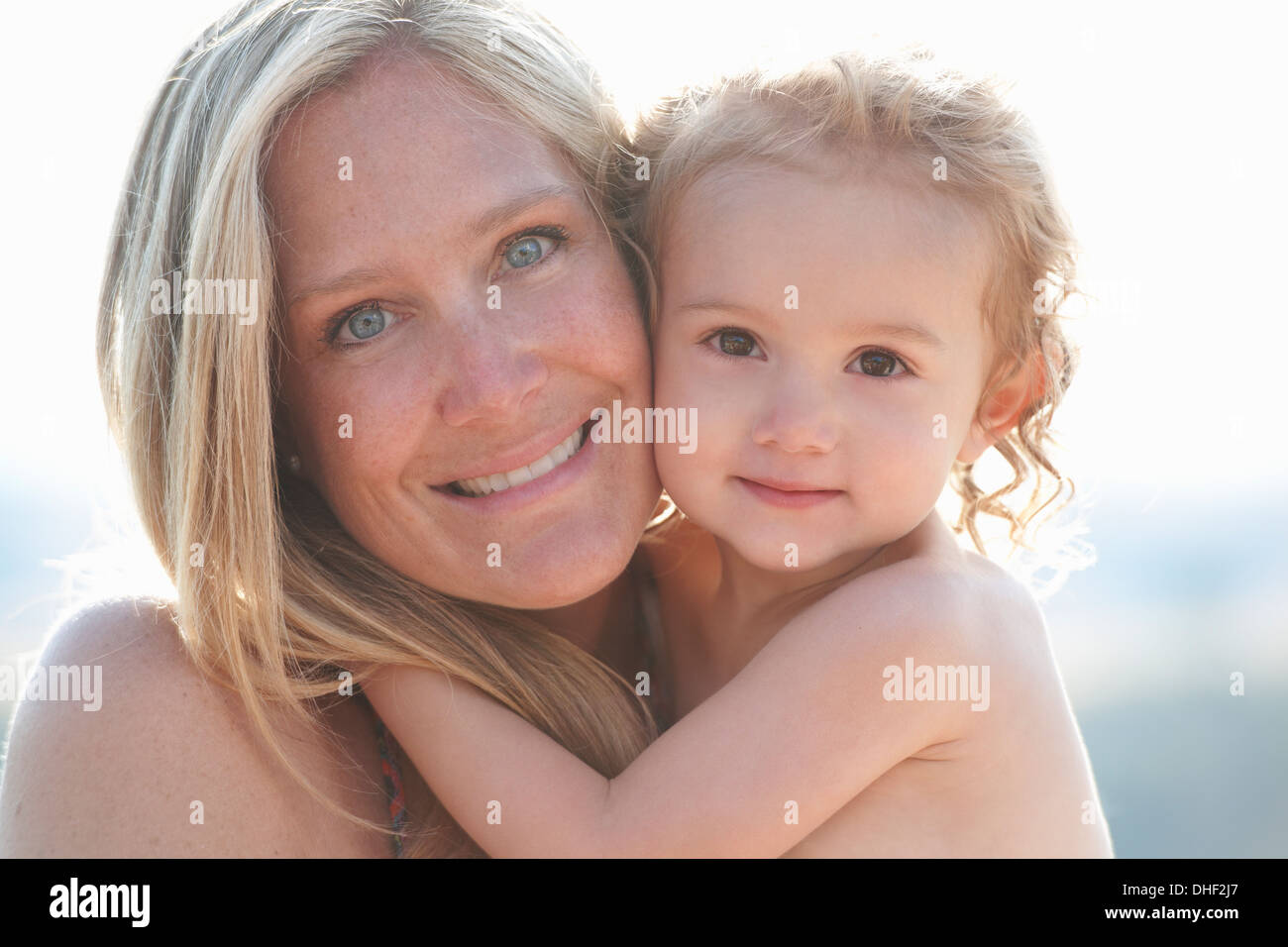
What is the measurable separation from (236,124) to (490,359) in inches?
24.5

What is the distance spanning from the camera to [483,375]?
233 cm

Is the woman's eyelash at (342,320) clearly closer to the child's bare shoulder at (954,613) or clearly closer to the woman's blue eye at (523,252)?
the woman's blue eye at (523,252)

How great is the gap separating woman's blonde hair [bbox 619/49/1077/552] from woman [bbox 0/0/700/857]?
195mm

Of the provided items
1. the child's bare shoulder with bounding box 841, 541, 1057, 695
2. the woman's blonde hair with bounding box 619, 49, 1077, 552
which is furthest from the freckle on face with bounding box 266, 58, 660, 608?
the child's bare shoulder with bounding box 841, 541, 1057, 695

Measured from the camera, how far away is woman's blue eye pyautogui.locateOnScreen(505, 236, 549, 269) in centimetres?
244

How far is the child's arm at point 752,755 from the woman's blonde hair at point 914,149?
655 mm

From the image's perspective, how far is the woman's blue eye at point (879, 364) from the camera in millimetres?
2432

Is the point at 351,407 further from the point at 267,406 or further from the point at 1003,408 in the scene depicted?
the point at 1003,408

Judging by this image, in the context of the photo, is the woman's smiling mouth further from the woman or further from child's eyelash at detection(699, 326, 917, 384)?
child's eyelash at detection(699, 326, 917, 384)

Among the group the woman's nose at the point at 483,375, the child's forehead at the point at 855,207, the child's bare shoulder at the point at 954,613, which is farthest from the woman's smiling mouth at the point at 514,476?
the child's bare shoulder at the point at 954,613

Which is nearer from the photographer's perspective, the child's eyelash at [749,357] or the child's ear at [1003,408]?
the child's eyelash at [749,357]

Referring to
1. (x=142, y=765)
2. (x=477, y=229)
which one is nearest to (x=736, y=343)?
(x=477, y=229)

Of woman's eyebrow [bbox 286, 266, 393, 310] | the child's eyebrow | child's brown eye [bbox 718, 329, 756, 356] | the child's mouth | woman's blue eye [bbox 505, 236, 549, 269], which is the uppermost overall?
woman's blue eye [bbox 505, 236, 549, 269]
